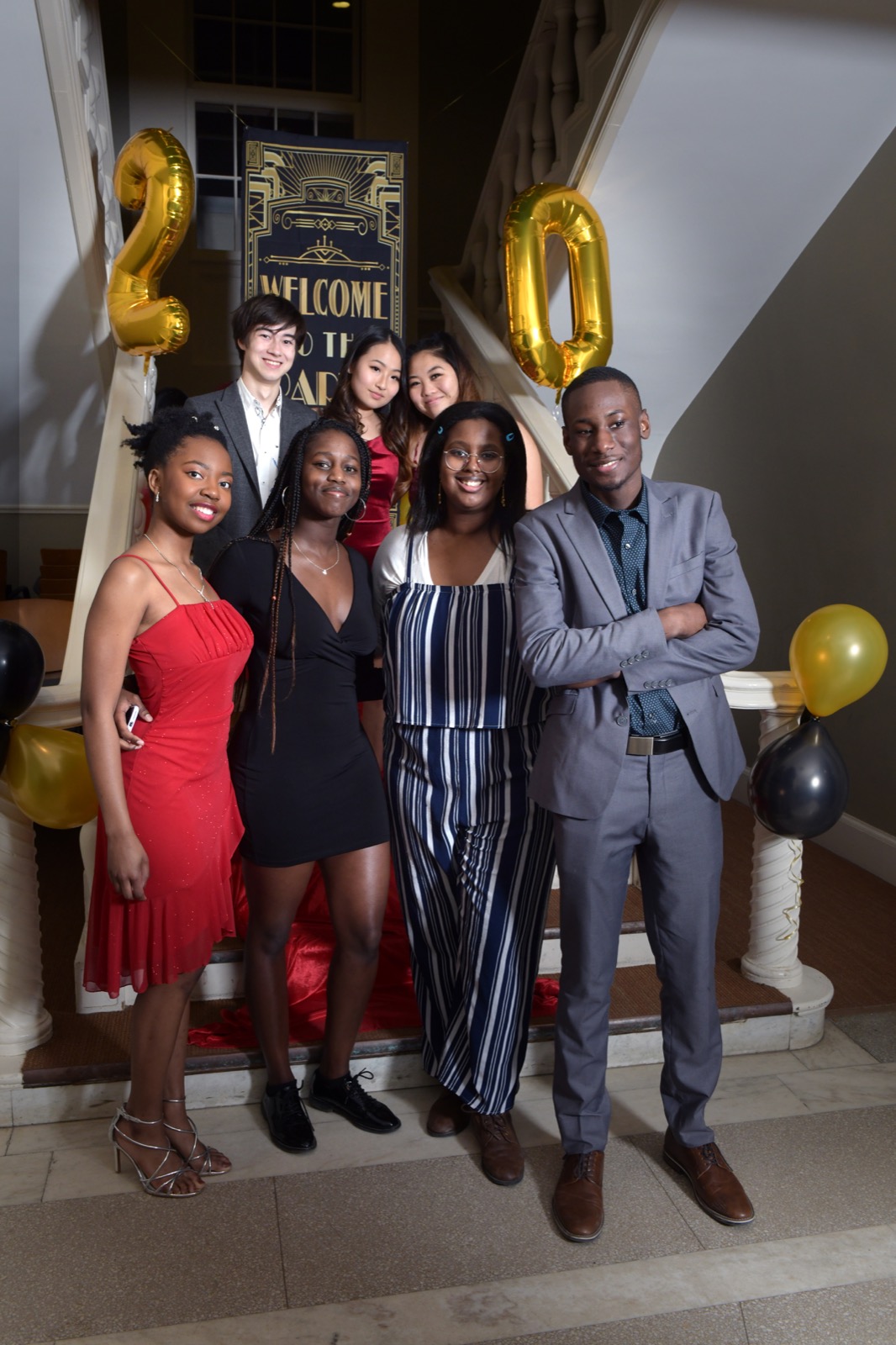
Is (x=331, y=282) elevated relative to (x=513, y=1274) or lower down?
elevated

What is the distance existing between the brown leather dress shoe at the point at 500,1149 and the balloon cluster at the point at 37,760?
1.23 meters

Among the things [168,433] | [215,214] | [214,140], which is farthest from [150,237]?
[214,140]

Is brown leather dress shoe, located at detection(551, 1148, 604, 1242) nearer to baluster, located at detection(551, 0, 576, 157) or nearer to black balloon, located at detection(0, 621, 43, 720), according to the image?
black balloon, located at detection(0, 621, 43, 720)

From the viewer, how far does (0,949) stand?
2.81 m

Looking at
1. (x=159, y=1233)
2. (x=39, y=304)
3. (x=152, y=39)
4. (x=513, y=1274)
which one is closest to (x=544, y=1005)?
(x=513, y=1274)

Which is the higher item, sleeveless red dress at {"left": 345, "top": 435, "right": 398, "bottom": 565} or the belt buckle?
sleeveless red dress at {"left": 345, "top": 435, "right": 398, "bottom": 565}

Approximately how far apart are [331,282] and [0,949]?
3.45 meters

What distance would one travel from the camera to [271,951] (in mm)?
2512

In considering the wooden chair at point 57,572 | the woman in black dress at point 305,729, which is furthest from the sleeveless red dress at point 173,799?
the wooden chair at point 57,572

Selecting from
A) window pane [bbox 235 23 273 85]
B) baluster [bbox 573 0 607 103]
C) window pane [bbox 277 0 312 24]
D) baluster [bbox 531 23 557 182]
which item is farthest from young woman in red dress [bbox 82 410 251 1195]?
window pane [bbox 277 0 312 24]

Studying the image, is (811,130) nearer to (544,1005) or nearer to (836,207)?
(836,207)

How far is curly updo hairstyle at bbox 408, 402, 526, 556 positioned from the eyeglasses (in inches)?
1.5

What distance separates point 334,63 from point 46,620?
5.31 metres

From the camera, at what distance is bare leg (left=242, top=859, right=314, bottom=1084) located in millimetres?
2463
